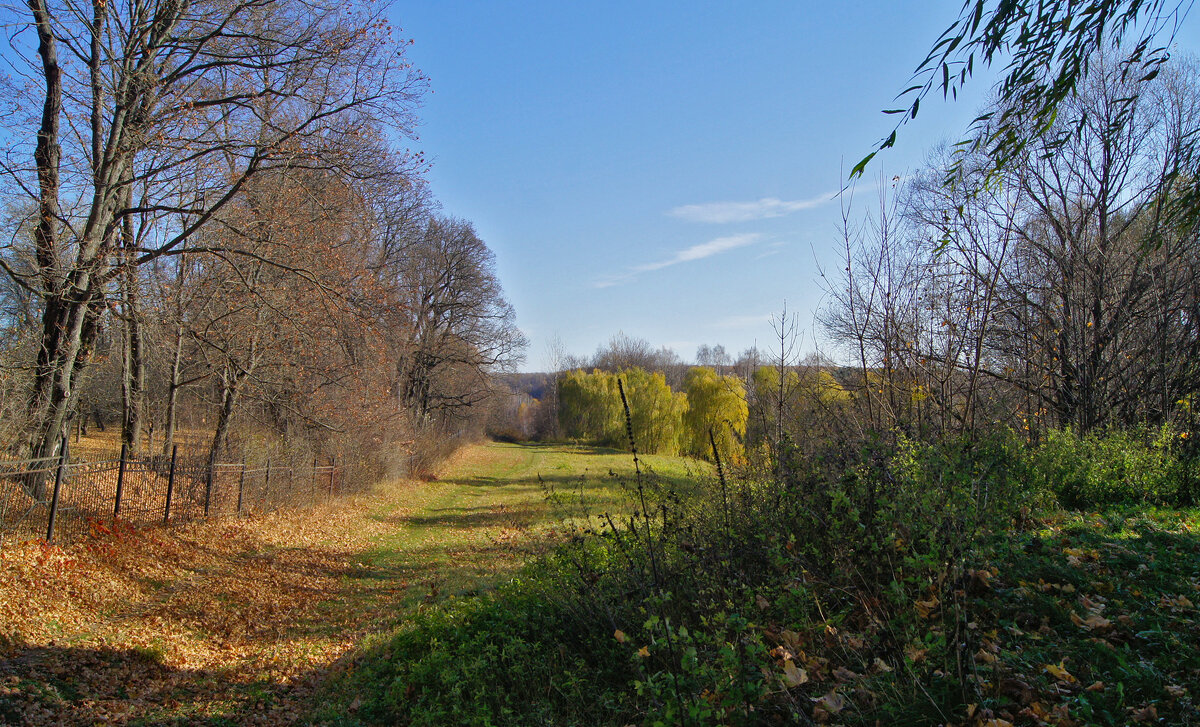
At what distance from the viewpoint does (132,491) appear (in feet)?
37.1

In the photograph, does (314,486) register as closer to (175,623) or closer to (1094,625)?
(175,623)

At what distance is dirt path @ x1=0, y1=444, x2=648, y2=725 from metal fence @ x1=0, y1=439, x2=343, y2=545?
1.48 ft

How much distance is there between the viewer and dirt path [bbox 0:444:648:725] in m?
5.93

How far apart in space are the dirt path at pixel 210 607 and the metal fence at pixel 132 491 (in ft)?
1.48

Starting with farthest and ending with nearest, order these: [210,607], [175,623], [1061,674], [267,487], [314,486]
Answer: [314,486]
[267,487]
[210,607]
[175,623]
[1061,674]

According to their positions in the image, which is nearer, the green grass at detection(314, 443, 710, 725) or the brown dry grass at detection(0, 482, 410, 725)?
the green grass at detection(314, 443, 710, 725)

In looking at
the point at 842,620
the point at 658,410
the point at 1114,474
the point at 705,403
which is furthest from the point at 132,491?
the point at 658,410

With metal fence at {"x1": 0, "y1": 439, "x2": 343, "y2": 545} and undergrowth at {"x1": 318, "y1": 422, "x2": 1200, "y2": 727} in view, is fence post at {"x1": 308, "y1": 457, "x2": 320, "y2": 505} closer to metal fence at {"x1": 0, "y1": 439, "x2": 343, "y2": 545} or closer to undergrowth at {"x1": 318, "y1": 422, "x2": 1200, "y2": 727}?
metal fence at {"x1": 0, "y1": 439, "x2": 343, "y2": 545}

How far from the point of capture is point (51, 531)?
901cm

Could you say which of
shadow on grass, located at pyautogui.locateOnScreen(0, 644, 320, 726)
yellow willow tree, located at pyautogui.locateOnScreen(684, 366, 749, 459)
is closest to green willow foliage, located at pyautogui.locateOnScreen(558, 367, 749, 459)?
yellow willow tree, located at pyautogui.locateOnScreen(684, 366, 749, 459)

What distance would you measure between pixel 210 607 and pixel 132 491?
4067 millimetres

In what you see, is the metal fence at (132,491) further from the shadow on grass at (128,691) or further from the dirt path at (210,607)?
the shadow on grass at (128,691)

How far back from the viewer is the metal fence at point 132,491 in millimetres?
8953

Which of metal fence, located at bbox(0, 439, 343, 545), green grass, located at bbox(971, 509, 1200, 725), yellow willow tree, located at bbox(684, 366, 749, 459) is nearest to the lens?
green grass, located at bbox(971, 509, 1200, 725)
